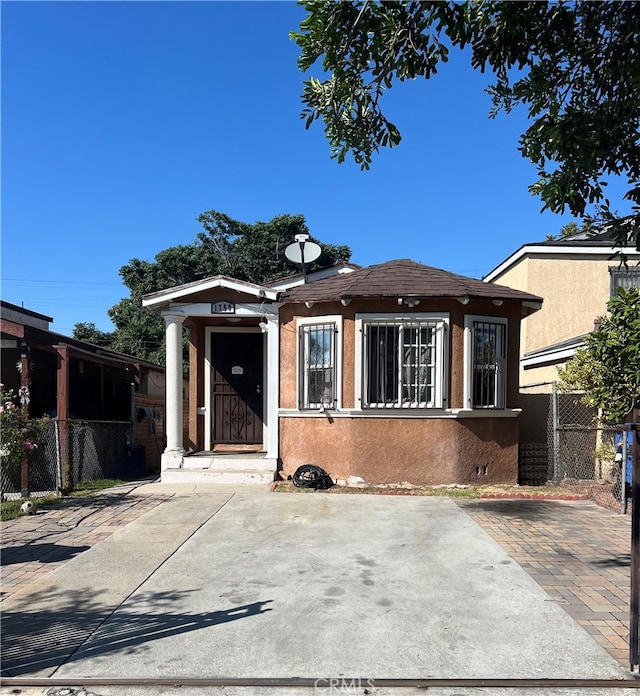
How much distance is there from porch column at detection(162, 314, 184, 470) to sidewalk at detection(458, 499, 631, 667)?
532 centimetres

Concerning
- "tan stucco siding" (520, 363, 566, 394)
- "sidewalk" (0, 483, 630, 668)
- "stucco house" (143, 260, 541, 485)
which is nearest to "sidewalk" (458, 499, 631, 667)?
"sidewalk" (0, 483, 630, 668)

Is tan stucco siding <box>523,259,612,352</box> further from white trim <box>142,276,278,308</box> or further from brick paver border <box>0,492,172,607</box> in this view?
brick paver border <box>0,492,172,607</box>

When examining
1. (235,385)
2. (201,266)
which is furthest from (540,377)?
(201,266)

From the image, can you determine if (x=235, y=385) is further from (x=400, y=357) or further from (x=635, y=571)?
(x=635, y=571)

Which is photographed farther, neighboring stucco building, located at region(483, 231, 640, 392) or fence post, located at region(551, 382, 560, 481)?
neighboring stucco building, located at region(483, 231, 640, 392)

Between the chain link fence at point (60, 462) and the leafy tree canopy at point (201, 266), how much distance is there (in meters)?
21.0

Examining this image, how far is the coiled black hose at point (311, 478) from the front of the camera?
9281 mm

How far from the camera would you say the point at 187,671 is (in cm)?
342

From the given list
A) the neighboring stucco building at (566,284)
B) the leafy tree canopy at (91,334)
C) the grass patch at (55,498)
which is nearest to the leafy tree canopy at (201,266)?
the leafy tree canopy at (91,334)

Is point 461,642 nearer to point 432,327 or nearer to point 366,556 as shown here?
point 366,556

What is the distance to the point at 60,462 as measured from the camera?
355 inches

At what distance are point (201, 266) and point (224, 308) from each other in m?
24.7

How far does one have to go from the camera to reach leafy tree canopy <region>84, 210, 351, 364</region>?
1251 inches

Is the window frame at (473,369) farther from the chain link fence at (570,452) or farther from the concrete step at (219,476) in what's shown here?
the concrete step at (219,476)
